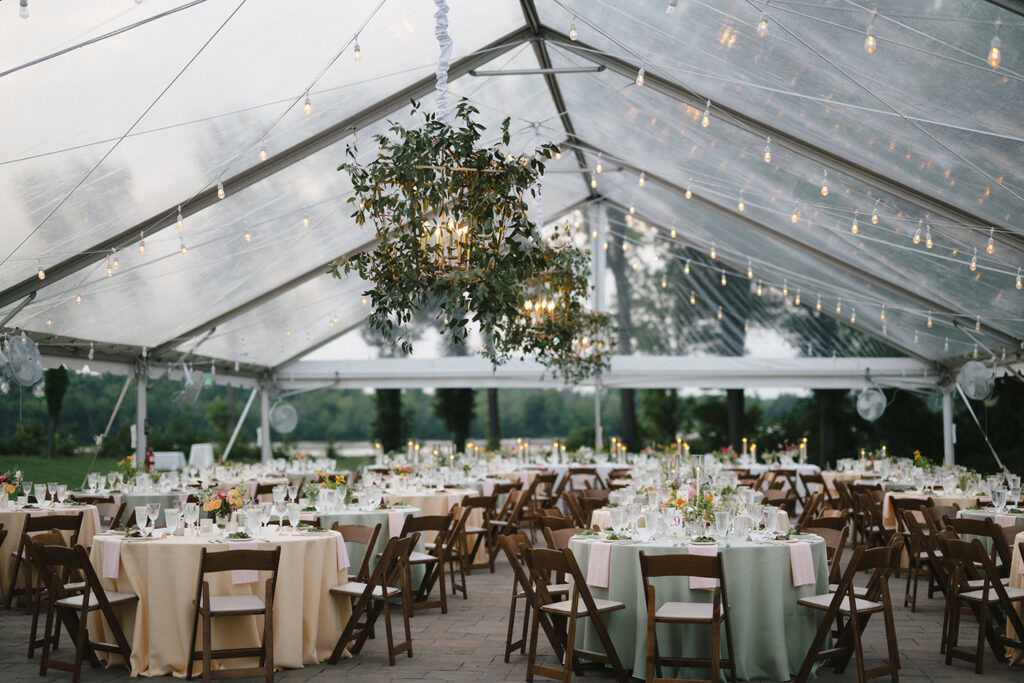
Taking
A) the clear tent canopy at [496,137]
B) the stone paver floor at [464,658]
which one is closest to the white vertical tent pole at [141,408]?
the clear tent canopy at [496,137]

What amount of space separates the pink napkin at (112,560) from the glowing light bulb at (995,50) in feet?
18.8

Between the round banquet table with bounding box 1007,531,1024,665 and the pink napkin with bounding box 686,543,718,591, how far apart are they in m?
2.00

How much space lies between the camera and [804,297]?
16219 mm

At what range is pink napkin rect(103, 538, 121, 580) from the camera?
17.8 ft

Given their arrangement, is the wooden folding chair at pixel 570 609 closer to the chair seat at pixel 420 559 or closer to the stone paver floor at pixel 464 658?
the stone paver floor at pixel 464 658

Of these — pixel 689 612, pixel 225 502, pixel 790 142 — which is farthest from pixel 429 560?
pixel 790 142

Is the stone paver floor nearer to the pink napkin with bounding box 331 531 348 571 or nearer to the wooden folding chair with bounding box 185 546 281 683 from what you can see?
the wooden folding chair with bounding box 185 546 281 683

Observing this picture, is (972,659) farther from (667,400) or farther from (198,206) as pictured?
(667,400)

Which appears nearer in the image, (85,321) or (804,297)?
(85,321)

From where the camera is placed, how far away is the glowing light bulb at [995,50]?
518 centimetres

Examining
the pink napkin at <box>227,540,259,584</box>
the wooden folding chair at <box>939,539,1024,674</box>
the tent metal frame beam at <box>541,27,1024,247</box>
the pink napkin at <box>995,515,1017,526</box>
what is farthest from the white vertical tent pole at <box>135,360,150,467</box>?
the wooden folding chair at <box>939,539,1024,674</box>

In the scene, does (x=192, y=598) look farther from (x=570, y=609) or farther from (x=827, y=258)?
(x=827, y=258)

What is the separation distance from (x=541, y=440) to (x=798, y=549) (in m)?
22.5

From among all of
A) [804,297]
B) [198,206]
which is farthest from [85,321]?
[804,297]
